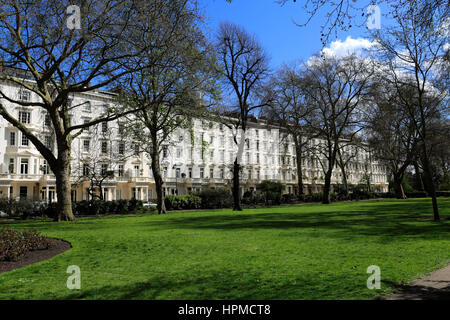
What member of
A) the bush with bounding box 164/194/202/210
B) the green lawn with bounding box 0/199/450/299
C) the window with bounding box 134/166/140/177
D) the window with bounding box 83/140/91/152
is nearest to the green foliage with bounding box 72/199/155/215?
the bush with bounding box 164/194/202/210

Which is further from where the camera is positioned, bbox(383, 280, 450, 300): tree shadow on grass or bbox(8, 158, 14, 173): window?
bbox(8, 158, 14, 173): window

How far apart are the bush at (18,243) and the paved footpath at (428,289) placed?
324 inches

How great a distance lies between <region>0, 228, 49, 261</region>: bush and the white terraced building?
17.5 metres

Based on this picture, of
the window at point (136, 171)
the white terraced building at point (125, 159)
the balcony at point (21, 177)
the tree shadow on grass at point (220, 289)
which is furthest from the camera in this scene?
the window at point (136, 171)

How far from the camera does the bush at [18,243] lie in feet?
28.0

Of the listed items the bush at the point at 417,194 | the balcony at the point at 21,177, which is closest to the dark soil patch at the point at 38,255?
the balcony at the point at 21,177

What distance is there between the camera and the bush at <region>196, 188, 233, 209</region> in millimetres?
41531

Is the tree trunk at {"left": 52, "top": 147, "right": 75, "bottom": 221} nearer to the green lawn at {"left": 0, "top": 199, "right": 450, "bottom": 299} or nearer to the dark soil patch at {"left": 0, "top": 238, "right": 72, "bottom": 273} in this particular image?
the dark soil patch at {"left": 0, "top": 238, "right": 72, "bottom": 273}

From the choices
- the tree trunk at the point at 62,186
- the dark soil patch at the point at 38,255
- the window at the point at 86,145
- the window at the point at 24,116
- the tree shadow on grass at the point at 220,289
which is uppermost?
the window at the point at 24,116

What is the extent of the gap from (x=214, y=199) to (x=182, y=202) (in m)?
4.17

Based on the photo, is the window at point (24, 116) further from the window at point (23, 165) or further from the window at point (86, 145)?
the window at point (86, 145)

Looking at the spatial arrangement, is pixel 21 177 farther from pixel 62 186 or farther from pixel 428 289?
pixel 428 289

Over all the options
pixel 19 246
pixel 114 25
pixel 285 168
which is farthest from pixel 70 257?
pixel 285 168

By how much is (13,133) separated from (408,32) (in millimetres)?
50694
